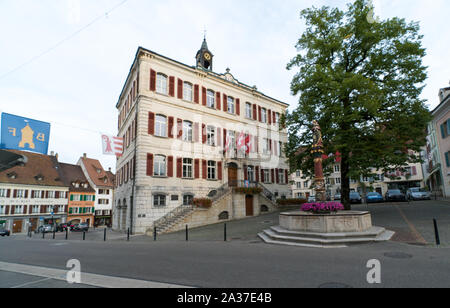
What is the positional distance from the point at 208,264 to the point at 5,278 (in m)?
4.87

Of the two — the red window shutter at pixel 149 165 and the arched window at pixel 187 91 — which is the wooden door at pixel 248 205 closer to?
the red window shutter at pixel 149 165

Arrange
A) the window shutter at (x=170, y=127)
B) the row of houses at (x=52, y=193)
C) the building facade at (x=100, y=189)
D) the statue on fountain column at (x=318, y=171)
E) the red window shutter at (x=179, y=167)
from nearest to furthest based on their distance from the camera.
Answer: the statue on fountain column at (x=318, y=171), the red window shutter at (x=179, y=167), the window shutter at (x=170, y=127), the row of houses at (x=52, y=193), the building facade at (x=100, y=189)

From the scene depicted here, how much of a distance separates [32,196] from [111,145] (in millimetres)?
35215

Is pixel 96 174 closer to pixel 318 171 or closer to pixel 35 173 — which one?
pixel 35 173

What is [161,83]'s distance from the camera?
21.6m

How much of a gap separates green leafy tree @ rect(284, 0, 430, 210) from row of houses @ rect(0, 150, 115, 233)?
41.1 meters

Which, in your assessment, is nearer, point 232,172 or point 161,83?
point 161,83

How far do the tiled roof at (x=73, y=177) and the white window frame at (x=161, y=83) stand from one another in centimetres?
3830

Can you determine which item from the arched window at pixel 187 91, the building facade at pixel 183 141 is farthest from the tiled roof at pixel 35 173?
the arched window at pixel 187 91

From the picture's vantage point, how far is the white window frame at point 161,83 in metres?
21.3

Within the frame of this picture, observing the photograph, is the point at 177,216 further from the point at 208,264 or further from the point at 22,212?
the point at 22,212

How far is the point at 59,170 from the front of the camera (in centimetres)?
4969

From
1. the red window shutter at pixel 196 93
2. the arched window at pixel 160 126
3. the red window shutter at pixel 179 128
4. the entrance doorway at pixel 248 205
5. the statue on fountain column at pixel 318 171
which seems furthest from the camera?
the red window shutter at pixel 196 93

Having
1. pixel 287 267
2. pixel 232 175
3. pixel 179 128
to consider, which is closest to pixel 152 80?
pixel 179 128
